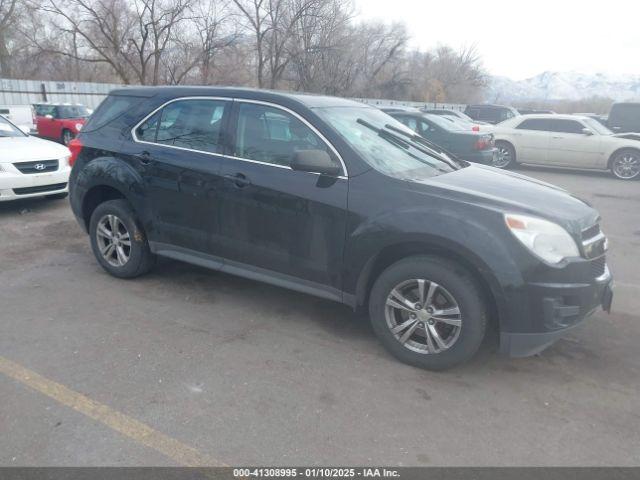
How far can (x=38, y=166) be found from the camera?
782 cm

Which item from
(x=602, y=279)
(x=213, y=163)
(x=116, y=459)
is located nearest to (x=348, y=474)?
(x=116, y=459)

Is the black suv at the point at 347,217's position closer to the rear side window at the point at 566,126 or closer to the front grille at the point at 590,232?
the front grille at the point at 590,232

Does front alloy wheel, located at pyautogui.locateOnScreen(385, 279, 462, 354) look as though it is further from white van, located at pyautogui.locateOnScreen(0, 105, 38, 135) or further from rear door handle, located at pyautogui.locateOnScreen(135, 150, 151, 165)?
white van, located at pyautogui.locateOnScreen(0, 105, 38, 135)

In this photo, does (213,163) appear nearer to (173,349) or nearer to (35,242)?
(173,349)

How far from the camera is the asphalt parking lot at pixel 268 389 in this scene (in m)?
2.76

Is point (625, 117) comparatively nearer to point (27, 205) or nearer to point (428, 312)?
point (428, 312)

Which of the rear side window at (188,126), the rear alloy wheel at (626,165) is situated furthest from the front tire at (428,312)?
the rear alloy wheel at (626,165)

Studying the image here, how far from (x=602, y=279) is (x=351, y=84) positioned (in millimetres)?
38624

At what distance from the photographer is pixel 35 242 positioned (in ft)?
21.2

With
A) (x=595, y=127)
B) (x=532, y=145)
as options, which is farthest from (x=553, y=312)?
(x=595, y=127)

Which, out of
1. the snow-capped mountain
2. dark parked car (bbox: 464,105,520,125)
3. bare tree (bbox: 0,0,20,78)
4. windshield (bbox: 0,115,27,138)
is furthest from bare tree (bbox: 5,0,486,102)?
the snow-capped mountain

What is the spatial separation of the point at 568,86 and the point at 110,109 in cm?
11404

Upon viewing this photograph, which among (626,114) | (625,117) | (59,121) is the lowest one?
(59,121)

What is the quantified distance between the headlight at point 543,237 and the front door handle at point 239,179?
199 centimetres
